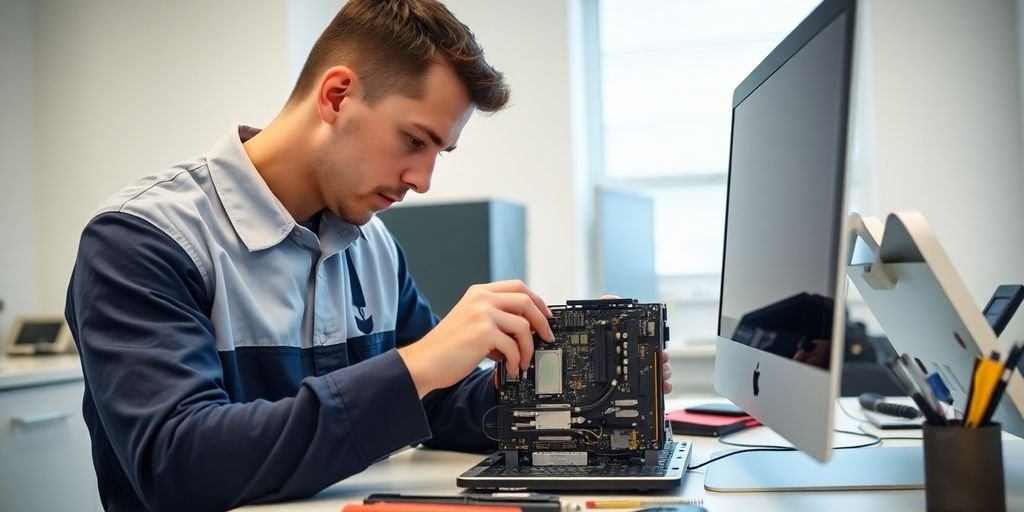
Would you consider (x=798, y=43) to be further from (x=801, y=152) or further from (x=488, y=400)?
(x=488, y=400)

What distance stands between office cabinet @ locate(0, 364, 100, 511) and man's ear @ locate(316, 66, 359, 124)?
1.68m

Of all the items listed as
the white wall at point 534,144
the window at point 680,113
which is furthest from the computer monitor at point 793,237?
the window at point 680,113

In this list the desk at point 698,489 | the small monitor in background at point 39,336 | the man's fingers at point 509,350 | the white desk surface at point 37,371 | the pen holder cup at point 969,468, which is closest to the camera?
the pen holder cup at point 969,468

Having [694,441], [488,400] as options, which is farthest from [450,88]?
[694,441]

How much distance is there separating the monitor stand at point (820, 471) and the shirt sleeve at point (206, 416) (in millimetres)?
324

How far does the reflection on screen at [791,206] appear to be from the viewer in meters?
0.69

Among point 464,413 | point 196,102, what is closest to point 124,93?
point 196,102

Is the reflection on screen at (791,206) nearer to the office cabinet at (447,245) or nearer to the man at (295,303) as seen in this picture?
the man at (295,303)

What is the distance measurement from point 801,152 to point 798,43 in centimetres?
12

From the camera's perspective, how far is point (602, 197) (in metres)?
2.95

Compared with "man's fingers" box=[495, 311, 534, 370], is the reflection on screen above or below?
above

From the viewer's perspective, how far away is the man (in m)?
0.85

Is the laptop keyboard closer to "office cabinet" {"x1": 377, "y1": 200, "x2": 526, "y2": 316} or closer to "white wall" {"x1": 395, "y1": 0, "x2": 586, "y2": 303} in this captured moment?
"office cabinet" {"x1": 377, "y1": 200, "x2": 526, "y2": 316}

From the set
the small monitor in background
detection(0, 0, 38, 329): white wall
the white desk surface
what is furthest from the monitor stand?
detection(0, 0, 38, 329): white wall
